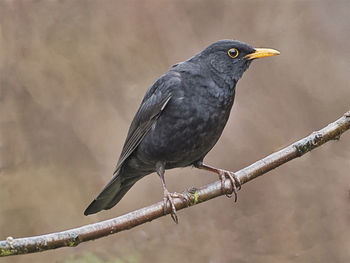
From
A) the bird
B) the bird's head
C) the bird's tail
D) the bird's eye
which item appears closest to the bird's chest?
the bird

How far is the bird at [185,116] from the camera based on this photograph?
180 inches

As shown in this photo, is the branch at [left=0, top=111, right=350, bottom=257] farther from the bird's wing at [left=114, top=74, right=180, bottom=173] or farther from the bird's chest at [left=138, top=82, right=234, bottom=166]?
the bird's wing at [left=114, top=74, right=180, bottom=173]

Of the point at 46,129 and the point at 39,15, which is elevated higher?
the point at 39,15

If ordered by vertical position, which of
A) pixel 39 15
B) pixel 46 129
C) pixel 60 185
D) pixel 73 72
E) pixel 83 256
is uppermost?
pixel 39 15

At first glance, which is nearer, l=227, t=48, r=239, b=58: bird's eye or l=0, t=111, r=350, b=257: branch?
l=0, t=111, r=350, b=257: branch

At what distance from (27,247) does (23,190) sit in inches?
93.4

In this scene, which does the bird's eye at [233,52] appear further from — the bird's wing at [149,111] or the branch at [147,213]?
the branch at [147,213]

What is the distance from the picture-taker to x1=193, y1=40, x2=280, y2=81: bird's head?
4801 mm

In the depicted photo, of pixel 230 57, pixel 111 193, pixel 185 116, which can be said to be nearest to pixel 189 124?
pixel 185 116

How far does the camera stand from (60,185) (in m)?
5.72

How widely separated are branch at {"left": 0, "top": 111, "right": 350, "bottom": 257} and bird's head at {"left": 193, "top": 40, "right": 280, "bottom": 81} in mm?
886

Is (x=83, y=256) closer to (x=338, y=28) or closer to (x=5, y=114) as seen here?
(x=5, y=114)

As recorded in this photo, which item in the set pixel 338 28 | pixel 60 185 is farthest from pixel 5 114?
pixel 338 28

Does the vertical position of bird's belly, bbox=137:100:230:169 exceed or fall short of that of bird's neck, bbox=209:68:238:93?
it falls short
